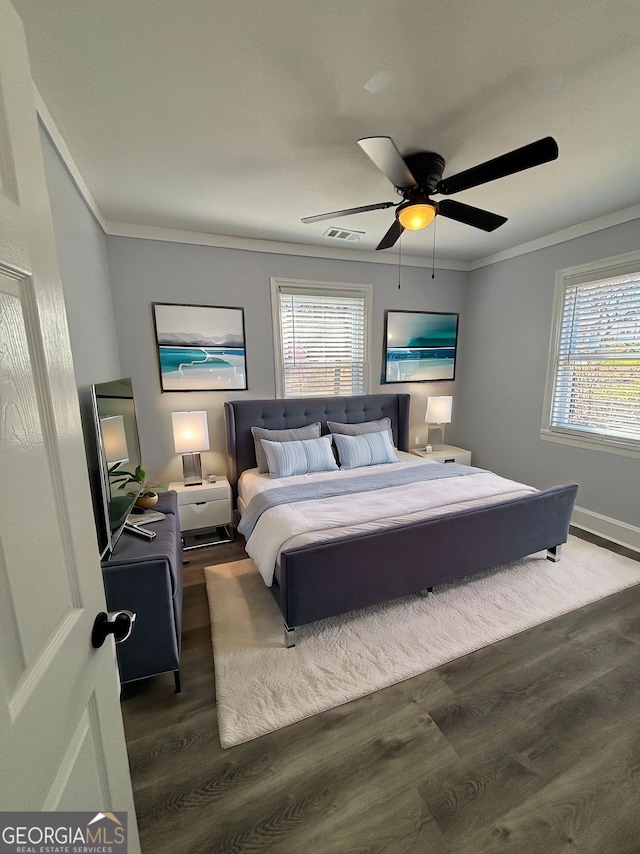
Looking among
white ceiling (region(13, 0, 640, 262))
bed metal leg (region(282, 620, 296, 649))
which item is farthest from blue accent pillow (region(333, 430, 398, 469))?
white ceiling (region(13, 0, 640, 262))

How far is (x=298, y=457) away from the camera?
318cm

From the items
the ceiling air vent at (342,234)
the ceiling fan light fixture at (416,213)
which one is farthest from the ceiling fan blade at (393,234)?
the ceiling air vent at (342,234)

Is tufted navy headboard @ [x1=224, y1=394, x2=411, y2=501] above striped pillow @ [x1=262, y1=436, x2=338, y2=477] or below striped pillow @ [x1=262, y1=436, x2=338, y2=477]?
above

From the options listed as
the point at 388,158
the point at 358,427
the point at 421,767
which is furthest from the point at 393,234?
the point at 421,767

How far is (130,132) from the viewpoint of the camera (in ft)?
5.88

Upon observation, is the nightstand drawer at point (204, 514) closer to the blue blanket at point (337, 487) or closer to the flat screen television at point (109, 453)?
the blue blanket at point (337, 487)

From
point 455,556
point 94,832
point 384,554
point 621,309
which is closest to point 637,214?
point 621,309

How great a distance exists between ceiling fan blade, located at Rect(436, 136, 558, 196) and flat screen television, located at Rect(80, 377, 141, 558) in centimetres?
213

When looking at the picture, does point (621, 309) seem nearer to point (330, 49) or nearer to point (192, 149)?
point (330, 49)

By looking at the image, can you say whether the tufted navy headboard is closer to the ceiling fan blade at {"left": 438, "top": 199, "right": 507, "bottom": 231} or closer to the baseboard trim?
the baseboard trim

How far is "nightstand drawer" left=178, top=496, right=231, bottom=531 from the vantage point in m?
3.06

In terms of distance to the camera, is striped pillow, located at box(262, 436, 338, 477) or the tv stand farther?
striped pillow, located at box(262, 436, 338, 477)

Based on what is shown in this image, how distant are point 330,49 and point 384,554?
2397 mm

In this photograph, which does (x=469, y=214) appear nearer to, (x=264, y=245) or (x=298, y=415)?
(x=264, y=245)
